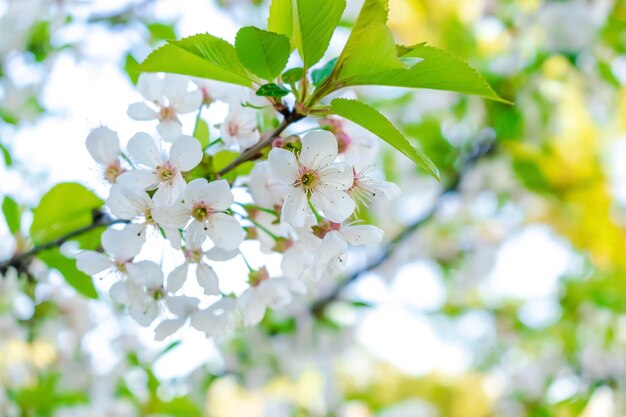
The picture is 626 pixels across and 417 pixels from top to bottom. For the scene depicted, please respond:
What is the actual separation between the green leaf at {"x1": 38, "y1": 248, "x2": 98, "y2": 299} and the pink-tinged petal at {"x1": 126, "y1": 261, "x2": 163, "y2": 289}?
220 mm

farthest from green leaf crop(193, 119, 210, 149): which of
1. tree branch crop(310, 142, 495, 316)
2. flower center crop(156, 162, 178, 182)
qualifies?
tree branch crop(310, 142, 495, 316)

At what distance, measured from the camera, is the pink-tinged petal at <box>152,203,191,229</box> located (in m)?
0.63

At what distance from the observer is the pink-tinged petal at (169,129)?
71 centimetres

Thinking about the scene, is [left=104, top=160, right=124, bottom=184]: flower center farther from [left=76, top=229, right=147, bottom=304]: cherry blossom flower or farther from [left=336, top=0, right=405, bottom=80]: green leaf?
[left=336, top=0, right=405, bottom=80]: green leaf

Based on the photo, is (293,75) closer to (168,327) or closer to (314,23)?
(314,23)

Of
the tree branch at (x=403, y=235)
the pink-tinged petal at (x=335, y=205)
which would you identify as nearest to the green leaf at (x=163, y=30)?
the pink-tinged petal at (x=335, y=205)

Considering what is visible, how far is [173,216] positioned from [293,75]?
0.18m

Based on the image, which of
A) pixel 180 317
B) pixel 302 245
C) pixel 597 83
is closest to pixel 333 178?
pixel 302 245

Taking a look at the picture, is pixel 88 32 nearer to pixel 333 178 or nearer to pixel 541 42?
pixel 541 42

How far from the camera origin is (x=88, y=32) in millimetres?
1808

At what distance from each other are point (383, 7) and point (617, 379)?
1.73 meters

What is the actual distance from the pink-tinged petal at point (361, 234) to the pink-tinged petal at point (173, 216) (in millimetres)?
161

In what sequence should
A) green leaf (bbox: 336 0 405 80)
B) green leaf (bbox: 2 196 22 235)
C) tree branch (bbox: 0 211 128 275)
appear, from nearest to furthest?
Answer: green leaf (bbox: 336 0 405 80)
tree branch (bbox: 0 211 128 275)
green leaf (bbox: 2 196 22 235)

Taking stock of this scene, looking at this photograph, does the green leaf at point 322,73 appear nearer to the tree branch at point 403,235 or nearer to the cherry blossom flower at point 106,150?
the cherry blossom flower at point 106,150
